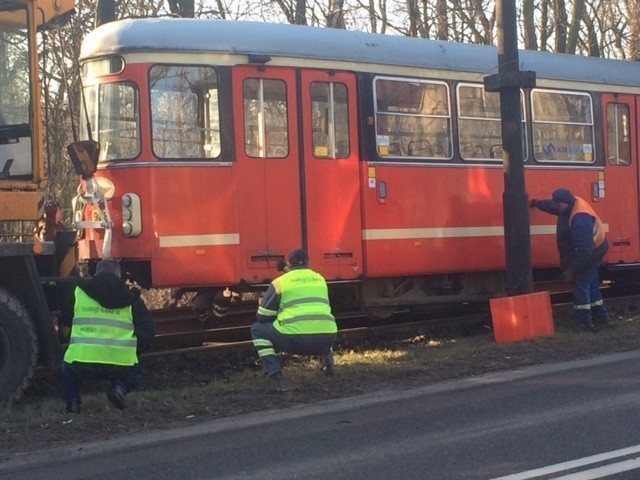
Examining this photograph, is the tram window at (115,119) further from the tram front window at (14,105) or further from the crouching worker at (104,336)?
the crouching worker at (104,336)

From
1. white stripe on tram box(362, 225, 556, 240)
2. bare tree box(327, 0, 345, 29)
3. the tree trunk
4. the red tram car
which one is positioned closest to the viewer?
the red tram car

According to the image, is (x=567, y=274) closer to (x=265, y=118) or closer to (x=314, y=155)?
(x=314, y=155)

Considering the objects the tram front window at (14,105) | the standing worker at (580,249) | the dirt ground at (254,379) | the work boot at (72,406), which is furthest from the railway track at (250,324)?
the tram front window at (14,105)

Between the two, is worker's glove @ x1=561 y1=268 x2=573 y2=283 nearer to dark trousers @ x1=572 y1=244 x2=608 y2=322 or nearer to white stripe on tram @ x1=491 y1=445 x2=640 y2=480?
dark trousers @ x1=572 y1=244 x2=608 y2=322

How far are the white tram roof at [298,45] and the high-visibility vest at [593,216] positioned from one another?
1875 millimetres

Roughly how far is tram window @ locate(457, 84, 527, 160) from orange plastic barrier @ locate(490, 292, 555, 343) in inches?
77.1

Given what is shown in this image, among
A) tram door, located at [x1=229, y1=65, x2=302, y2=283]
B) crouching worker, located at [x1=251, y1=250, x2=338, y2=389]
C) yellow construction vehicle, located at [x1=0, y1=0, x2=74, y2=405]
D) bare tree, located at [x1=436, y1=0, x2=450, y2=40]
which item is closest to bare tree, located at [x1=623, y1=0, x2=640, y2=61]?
bare tree, located at [x1=436, y1=0, x2=450, y2=40]

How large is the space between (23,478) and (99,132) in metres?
4.78

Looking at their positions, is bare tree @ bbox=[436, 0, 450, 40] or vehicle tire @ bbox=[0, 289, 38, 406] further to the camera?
bare tree @ bbox=[436, 0, 450, 40]

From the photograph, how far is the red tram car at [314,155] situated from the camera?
10.1 m

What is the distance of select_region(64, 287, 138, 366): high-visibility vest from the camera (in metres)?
7.88

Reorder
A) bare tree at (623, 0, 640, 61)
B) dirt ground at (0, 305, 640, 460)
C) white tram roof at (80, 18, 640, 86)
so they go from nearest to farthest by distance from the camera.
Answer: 1. dirt ground at (0, 305, 640, 460)
2. white tram roof at (80, 18, 640, 86)
3. bare tree at (623, 0, 640, 61)

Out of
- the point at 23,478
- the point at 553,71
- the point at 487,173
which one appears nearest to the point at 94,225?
the point at 23,478

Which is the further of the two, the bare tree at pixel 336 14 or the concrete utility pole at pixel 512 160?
the bare tree at pixel 336 14
